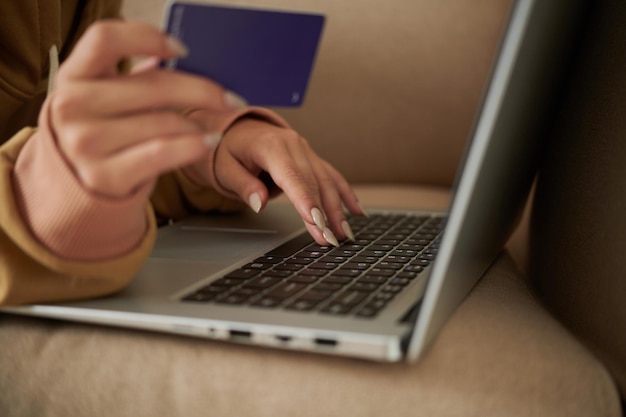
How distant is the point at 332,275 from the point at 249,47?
0.16 m

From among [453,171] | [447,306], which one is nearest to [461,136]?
[453,171]

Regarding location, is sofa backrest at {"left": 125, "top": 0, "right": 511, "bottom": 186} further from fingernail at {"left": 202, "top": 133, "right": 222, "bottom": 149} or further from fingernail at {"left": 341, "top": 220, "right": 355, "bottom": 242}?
fingernail at {"left": 202, "top": 133, "right": 222, "bottom": 149}

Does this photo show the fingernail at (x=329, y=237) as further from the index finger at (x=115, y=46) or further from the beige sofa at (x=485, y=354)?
the index finger at (x=115, y=46)

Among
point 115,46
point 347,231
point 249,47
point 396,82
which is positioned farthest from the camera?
point 396,82

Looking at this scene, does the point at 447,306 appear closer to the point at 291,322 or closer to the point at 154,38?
the point at 291,322

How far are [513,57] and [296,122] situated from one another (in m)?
0.69

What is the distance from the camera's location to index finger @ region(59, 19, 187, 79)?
13.7 inches

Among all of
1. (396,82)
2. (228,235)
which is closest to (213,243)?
(228,235)

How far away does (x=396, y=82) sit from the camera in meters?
0.98

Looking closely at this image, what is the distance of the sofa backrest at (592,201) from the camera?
48 centimetres

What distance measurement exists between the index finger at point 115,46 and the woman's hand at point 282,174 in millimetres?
226

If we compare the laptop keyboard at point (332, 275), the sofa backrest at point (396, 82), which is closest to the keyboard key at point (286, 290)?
the laptop keyboard at point (332, 275)

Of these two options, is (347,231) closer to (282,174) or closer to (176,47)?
(282,174)

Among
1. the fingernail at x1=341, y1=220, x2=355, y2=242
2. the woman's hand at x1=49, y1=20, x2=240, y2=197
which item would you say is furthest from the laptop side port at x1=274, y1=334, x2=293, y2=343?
the fingernail at x1=341, y1=220, x2=355, y2=242
